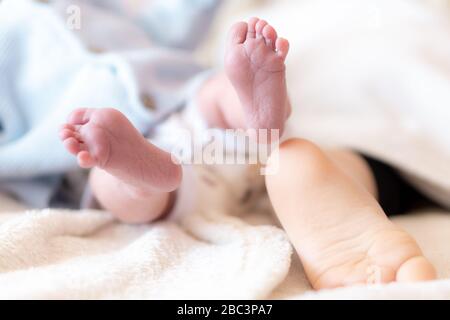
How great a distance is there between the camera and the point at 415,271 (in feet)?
1.66

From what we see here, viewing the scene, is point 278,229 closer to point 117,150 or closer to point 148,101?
point 117,150

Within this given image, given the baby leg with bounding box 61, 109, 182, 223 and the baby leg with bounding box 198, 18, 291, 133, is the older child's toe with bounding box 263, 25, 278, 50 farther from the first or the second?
the baby leg with bounding box 61, 109, 182, 223

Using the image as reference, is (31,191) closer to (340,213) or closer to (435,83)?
(340,213)

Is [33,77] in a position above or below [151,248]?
above

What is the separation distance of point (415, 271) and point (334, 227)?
89 mm

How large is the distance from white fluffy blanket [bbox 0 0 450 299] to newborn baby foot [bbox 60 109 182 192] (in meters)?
0.09

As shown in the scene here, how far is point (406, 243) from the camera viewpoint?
1.74 ft

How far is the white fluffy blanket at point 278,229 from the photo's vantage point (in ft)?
1.70

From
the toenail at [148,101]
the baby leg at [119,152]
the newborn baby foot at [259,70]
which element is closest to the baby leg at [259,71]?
the newborn baby foot at [259,70]

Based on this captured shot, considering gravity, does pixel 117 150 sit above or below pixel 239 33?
below

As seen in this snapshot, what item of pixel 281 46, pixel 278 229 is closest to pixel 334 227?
pixel 278 229

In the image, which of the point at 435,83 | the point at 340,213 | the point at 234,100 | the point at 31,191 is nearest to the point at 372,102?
the point at 435,83

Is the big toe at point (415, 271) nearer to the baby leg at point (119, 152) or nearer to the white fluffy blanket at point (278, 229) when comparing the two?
the white fluffy blanket at point (278, 229)
